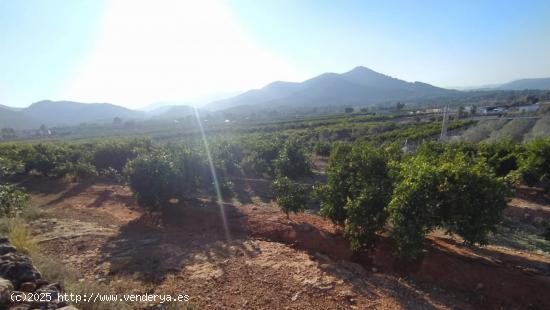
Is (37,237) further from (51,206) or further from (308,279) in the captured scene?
(308,279)

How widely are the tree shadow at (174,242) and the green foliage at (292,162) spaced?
6236 mm

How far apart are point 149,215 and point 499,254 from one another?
10039 millimetres

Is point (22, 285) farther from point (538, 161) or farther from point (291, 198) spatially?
point (538, 161)

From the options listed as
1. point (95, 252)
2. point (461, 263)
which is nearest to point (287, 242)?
point (461, 263)

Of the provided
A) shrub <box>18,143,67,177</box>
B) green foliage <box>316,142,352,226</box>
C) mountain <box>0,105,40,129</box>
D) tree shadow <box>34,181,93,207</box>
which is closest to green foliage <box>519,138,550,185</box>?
green foliage <box>316,142,352,226</box>

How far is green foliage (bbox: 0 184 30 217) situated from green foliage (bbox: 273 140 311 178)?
10393 millimetres

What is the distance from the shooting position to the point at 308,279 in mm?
5750

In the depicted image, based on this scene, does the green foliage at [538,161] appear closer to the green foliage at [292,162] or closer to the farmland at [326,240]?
the farmland at [326,240]

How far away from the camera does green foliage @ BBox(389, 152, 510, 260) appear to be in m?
5.12

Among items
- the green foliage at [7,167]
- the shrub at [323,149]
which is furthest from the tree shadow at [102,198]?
the shrub at [323,149]

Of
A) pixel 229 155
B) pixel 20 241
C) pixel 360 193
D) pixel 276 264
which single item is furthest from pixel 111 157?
pixel 360 193

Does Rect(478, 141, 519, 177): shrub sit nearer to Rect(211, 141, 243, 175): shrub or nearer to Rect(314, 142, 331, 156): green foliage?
→ Rect(314, 142, 331, 156): green foliage

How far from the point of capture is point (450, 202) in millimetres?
5230

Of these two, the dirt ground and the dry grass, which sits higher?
the dry grass
